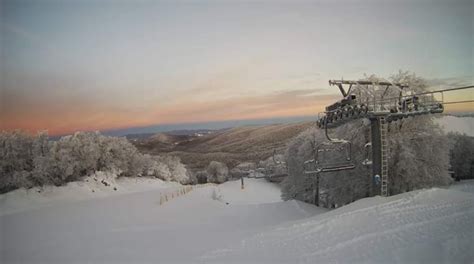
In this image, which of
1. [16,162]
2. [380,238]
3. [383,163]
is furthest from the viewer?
[16,162]

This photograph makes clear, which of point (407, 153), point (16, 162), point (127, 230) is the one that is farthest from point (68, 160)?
point (407, 153)

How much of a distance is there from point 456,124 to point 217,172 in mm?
17635

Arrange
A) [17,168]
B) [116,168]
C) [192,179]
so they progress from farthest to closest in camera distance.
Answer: [192,179] → [116,168] → [17,168]

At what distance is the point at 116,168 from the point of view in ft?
69.3

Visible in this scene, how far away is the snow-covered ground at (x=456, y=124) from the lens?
1101cm

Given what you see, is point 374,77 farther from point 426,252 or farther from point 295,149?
point 295,149

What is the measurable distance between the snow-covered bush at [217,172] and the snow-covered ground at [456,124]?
47.9 ft

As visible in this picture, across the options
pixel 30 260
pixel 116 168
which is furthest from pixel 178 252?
pixel 116 168

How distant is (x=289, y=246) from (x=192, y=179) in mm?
24196

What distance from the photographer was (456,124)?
472 inches

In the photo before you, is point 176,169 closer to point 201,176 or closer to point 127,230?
point 201,176

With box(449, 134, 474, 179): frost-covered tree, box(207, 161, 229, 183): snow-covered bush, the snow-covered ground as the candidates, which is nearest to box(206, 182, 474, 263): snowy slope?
the snow-covered ground

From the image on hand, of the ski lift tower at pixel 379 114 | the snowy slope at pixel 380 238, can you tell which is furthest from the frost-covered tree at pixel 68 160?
the ski lift tower at pixel 379 114

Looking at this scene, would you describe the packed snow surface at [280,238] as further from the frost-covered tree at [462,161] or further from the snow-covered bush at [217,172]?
the frost-covered tree at [462,161]
